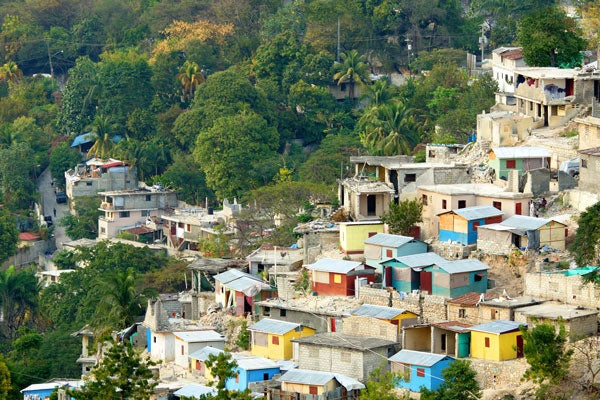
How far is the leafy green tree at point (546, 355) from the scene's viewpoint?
34312 millimetres

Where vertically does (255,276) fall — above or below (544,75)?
below

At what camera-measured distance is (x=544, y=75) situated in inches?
1898

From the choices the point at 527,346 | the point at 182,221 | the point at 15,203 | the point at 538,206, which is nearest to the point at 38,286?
the point at 182,221

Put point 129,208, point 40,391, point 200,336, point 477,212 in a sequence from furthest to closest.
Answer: point 129,208 < point 40,391 < point 477,212 < point 200,336

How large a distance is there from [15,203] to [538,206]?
29.1 meters

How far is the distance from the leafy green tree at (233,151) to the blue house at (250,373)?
2029cm

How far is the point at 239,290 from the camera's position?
1686 inches

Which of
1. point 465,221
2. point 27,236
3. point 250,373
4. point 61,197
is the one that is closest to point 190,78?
point 61,197

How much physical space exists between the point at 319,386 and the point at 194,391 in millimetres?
2885

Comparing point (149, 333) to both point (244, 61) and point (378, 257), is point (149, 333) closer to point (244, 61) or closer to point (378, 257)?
point (378, 257)

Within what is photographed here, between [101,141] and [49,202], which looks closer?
[101,141]

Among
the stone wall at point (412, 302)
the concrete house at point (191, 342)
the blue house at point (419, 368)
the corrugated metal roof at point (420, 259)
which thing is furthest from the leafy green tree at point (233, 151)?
the blue house at point (419, 368)

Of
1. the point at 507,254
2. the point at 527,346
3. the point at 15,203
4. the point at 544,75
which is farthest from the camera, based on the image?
the point at 15,203

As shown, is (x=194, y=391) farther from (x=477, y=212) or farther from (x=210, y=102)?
(x=210, y=102)
